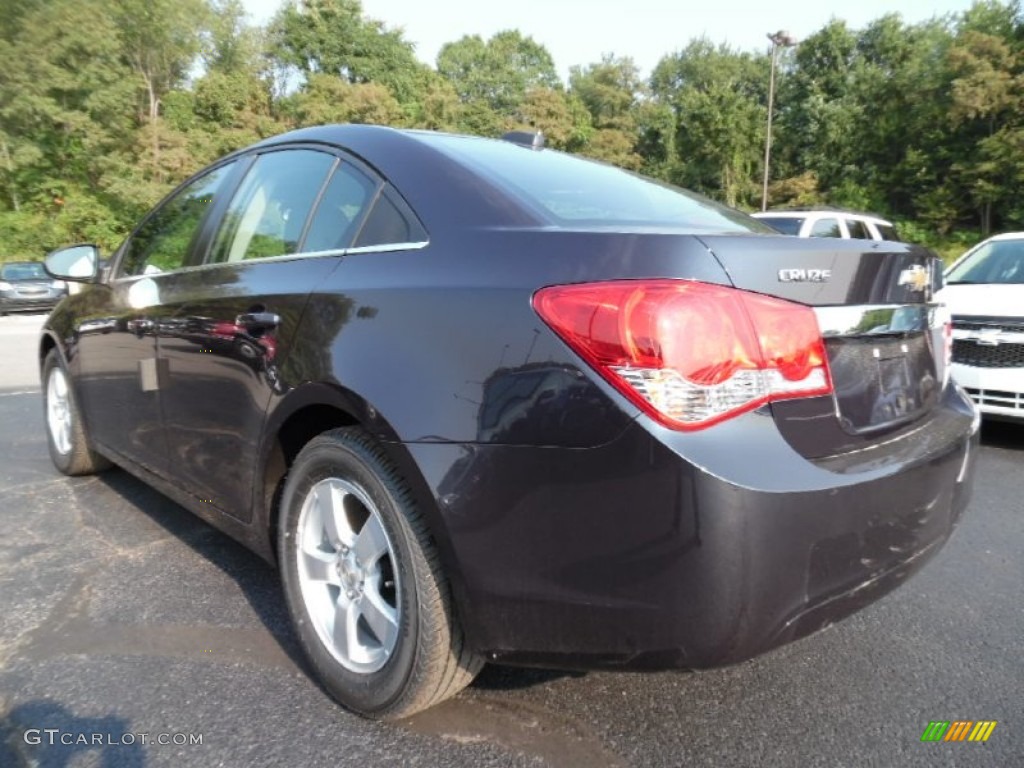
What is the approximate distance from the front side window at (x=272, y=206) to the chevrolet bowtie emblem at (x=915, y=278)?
167 cm

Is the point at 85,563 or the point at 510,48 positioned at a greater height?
the point at 510,48

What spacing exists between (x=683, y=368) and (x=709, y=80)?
Result: 7161cm

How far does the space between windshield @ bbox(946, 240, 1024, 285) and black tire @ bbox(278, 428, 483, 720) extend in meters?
5.46

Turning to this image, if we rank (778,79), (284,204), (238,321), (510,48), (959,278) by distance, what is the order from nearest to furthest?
(238,321) → (284,204) → (959,278) → (778,79) → (510,48)

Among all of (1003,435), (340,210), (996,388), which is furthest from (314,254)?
(1003,435)

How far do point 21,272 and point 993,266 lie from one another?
67.5ft

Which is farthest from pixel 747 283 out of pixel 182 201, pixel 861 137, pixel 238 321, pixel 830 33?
pixel 830 33

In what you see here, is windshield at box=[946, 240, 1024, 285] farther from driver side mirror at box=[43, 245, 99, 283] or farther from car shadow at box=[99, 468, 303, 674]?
driver side mirror at box=[43, 245, 99, 283]

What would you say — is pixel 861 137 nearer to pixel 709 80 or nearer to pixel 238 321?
pixel 709 80

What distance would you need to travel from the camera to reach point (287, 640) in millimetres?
2426

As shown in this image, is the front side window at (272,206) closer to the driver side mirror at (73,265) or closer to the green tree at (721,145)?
the driver side mirror at (73,265)

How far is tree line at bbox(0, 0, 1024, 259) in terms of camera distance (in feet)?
96.0

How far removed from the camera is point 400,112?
133 ft

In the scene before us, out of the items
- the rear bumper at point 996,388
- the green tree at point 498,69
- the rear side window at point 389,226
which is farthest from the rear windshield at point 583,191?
the green tree at point 498,69
